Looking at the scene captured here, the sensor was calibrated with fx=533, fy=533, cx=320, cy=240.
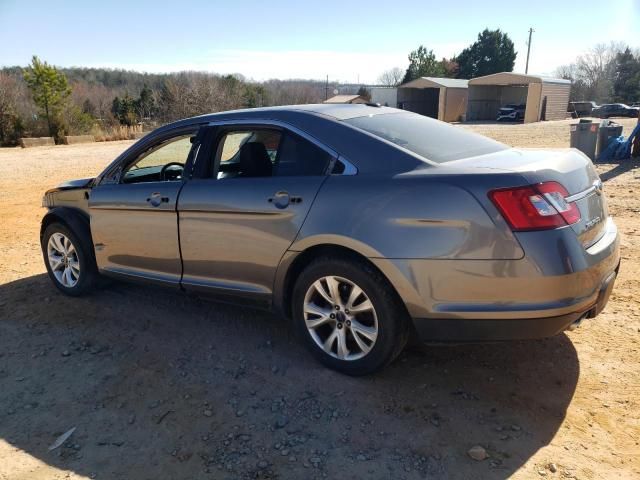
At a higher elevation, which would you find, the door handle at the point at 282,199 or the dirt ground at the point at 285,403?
the door handle at the point at 282,199

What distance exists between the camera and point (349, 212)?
3.16m

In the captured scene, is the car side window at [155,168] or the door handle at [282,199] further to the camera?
the car side window at [155,168]

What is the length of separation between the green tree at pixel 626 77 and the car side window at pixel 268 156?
65.2 m

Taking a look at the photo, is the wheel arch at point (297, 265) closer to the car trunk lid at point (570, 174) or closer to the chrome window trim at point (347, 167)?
the chrome window trim at point (347, 167)

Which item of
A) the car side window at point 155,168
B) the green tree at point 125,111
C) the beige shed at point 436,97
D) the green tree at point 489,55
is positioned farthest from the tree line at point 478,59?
the car side window at point 155,168

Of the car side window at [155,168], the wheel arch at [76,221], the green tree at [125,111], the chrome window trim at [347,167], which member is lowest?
the green tree at [125,111]

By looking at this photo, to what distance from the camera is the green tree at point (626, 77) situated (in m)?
58.2

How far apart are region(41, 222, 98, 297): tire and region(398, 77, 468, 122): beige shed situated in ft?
128

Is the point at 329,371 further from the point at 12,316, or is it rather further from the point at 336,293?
the point at 12,316

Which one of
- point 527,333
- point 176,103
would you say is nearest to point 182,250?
point 527,333

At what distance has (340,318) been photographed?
3355mm

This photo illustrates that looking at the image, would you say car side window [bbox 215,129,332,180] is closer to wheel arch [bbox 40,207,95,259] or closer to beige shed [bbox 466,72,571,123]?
wheel arch [bbox 40,207,95,259]

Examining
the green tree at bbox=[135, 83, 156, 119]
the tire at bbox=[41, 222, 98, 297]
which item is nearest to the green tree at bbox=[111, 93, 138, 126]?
the green tree at bbox=[135, 83, 156, 119]

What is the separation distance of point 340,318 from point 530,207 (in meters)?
1.31
